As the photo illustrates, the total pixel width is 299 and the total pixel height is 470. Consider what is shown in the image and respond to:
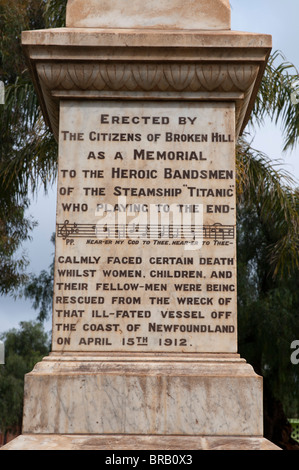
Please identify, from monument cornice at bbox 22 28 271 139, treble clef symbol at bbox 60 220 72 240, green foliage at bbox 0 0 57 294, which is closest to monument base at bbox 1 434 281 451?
treble clef symbol at bbox 60 220 72 240

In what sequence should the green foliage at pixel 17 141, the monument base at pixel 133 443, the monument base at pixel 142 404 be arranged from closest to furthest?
the monument base at pixel 133 443
the monument base at pixel 142 404
the green foliage at pixel 17 141

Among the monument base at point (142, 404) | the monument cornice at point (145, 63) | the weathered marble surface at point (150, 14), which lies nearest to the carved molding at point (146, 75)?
the monument cornice at point (145, 63)

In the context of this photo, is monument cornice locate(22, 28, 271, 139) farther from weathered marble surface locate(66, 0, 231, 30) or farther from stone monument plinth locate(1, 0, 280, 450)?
weathered marble surface locate(66, 0, 231, 30)

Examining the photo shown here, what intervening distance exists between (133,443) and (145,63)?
2577 millimetres

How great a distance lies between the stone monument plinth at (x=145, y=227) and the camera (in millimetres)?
4453

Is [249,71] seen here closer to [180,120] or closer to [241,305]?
[180,120]

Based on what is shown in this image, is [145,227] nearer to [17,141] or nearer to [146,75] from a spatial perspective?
[146,75]

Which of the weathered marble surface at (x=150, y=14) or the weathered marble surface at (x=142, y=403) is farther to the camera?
the weathered marble surface at (x=150, y=14)

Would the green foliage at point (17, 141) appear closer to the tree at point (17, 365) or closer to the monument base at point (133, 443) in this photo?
the monument base at point (133, 443)

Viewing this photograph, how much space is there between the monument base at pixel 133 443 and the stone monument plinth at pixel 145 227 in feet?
0.08

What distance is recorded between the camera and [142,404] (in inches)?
175

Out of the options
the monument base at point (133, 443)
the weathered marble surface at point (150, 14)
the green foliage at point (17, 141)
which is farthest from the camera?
the green foliage at point (17, 141)

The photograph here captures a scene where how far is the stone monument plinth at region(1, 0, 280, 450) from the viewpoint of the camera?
4453 millimetres

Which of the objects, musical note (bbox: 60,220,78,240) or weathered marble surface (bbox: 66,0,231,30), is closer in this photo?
musical note (bbox: 60,220,78,240)
